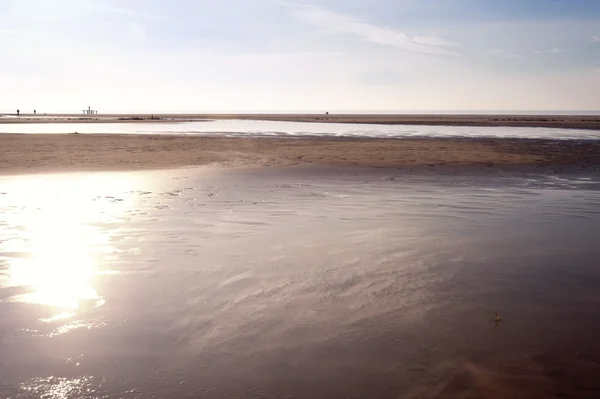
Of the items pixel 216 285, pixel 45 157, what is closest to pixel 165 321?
pixel 216 285

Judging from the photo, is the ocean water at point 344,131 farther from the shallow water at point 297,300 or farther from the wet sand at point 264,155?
the shallow water at point 297,300

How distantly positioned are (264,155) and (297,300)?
63.9 ft

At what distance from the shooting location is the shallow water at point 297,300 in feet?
13.7

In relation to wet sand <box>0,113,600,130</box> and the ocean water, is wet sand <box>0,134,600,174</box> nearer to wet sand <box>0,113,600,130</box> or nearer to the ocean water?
the ocean water

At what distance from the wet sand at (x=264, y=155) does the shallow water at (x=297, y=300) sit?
32.2ft

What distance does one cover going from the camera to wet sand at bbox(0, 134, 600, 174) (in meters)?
21.2

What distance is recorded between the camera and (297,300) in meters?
5.89

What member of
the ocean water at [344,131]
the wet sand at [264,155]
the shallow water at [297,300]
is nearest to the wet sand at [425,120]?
the ocean water at [344,131]

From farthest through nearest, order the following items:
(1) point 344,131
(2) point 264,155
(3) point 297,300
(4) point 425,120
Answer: (4) point 425,120
(1) point 344,131
(2) point 264,155
(3) point 297,300

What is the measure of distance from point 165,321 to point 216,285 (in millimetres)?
1170

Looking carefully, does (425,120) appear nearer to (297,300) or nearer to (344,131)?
(344,131)

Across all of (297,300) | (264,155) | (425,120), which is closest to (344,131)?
(264,155)

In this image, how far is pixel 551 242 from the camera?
852 centimetres

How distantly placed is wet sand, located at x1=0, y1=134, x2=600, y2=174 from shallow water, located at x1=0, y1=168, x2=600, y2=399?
9816mm
